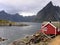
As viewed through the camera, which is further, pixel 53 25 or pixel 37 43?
pixel 53 25

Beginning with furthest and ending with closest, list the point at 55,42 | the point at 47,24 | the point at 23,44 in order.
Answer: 1. the point at 47,24
2. the point at 23,44
3. the point at 55,42

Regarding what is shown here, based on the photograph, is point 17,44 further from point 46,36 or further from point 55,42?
point 55,42

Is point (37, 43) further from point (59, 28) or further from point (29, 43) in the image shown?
point (59, 28)

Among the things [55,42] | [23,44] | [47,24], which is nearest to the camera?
[55,42]

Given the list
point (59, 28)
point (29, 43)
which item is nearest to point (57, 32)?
point (59, 28)

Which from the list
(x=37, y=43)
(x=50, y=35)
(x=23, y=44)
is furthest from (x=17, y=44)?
(x=50, y=35)

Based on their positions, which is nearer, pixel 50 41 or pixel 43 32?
pixel 50 41

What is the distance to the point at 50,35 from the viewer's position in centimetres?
5534

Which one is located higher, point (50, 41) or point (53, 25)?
point (53, 25)

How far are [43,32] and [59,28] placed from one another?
5005mm

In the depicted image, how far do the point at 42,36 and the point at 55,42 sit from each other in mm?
6580

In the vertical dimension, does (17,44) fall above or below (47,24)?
below

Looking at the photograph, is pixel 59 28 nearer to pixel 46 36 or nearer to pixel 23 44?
pixel 46 36

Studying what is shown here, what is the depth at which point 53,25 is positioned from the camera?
5547cm
